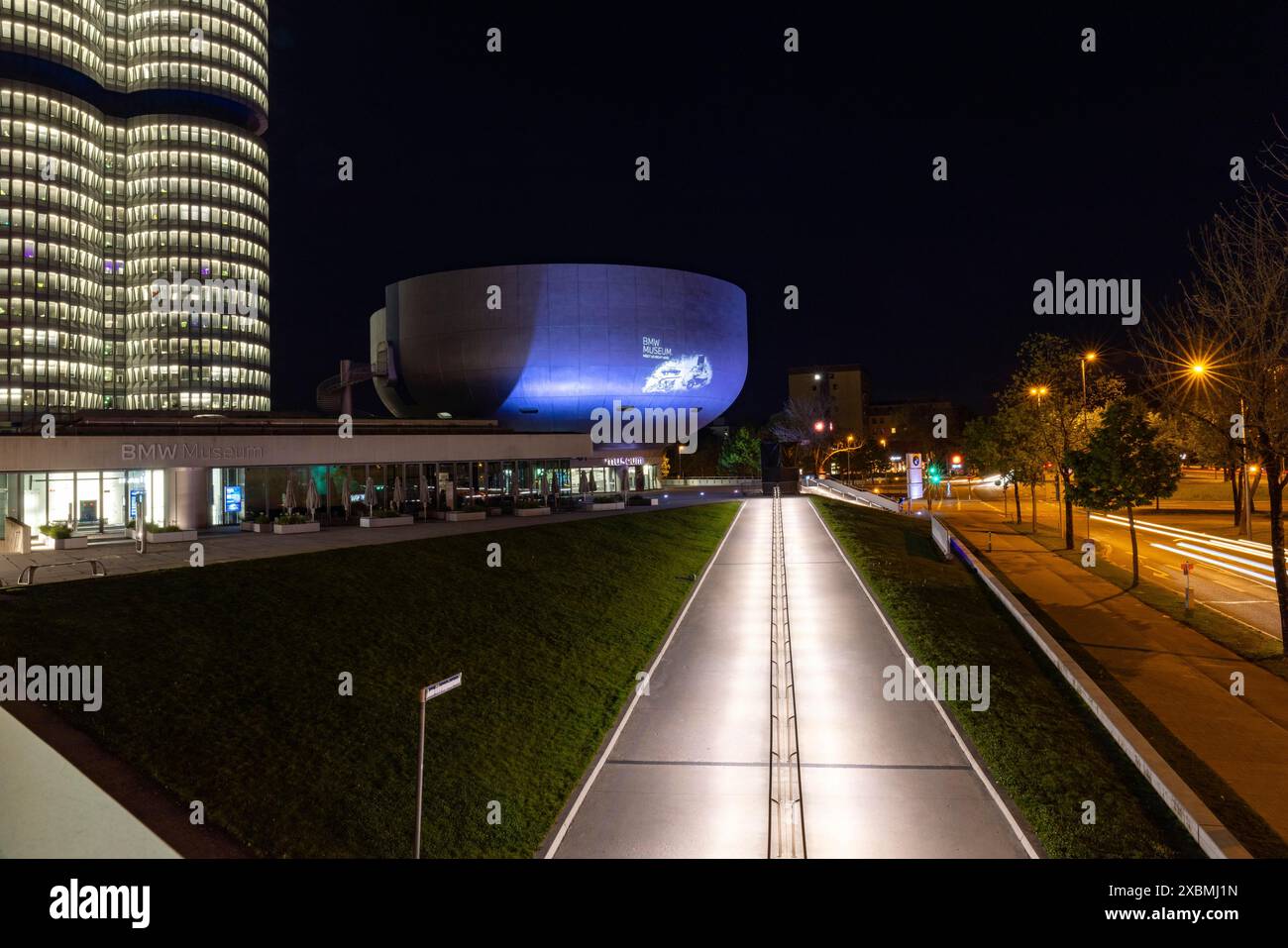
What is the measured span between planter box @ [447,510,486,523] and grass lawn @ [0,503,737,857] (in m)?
12.9

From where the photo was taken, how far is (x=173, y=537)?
86.1 ft

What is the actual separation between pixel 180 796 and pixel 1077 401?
48853 millimetres

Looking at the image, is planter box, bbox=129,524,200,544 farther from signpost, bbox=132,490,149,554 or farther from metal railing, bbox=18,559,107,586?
metal railing, bbox=18,559,107,586

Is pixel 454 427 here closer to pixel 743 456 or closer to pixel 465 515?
pixel 465 515

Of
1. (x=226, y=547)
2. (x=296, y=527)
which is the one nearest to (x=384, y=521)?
(x=296, y=527)

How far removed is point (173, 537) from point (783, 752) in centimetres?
2304

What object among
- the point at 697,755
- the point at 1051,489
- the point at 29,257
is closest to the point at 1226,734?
the point at 697,755

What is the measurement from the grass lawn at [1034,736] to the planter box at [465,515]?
60.2 ft

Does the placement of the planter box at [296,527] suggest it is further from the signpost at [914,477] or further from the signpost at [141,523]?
the signpost at [914,477]

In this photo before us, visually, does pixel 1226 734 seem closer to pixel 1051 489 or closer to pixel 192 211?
pixel 1051 489

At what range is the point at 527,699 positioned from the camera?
14469 mm

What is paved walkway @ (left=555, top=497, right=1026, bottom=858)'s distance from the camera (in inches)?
389

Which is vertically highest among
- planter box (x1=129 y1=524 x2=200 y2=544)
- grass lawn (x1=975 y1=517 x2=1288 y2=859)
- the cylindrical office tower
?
the cylindrical office tower

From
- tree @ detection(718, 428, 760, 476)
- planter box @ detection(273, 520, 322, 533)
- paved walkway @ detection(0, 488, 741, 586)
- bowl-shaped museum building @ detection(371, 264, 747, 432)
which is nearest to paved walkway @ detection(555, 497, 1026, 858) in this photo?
paved walkway @ detection(0, 488, 741, 586)
